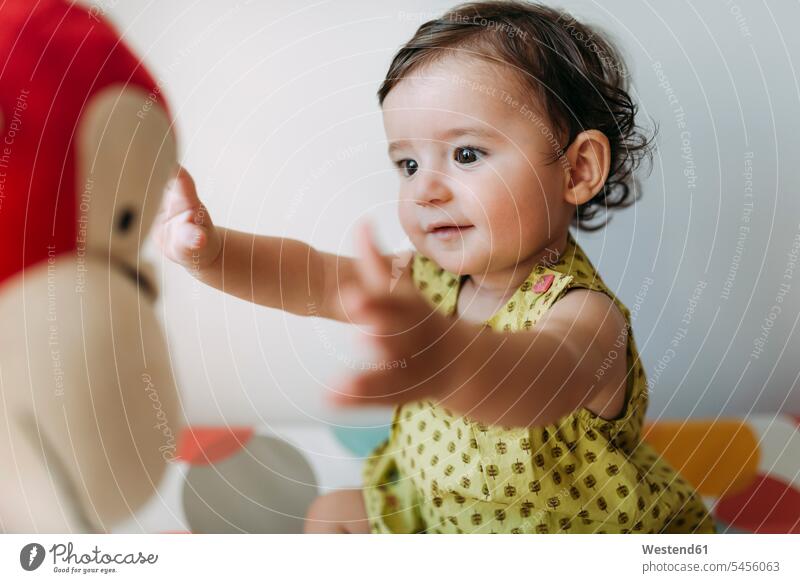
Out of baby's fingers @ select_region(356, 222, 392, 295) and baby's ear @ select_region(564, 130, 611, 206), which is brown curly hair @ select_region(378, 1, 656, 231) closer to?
baby's ear @ select_region(564, 130, 611, 206)

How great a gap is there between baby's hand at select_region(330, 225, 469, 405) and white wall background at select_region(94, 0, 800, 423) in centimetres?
23

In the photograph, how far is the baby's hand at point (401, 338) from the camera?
16.3 inches

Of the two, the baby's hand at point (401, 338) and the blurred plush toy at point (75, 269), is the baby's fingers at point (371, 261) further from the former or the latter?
the blurred plush toy at point (75, 269)

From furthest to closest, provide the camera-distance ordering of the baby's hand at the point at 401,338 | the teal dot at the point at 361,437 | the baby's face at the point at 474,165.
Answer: the teal dot at the point at 361,437 → the baby's face at the point at 474,165 → the baby's hand at the point at 401,338

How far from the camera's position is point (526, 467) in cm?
66

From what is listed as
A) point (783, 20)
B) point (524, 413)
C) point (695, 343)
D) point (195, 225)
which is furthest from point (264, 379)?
point (783, 20)

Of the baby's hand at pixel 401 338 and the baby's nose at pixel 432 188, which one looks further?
the baby's nose at pixel 432 188

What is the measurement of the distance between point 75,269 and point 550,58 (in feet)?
1.28

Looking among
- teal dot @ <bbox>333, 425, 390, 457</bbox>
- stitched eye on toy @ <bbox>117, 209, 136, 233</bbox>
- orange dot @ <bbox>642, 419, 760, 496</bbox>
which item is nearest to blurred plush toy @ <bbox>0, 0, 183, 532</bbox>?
stitched eye on toy @ <bbox>117, 209, 136, 233</bbox>

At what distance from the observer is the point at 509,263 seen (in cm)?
67

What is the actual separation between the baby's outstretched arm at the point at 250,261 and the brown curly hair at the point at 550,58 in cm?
14

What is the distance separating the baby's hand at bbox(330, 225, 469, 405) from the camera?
42 centimetres

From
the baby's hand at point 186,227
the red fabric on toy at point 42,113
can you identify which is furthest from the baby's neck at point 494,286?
the red fabric on toy at point 42,113

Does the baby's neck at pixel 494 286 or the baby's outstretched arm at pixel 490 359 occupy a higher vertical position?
the baby's neck at pixel 494 286
